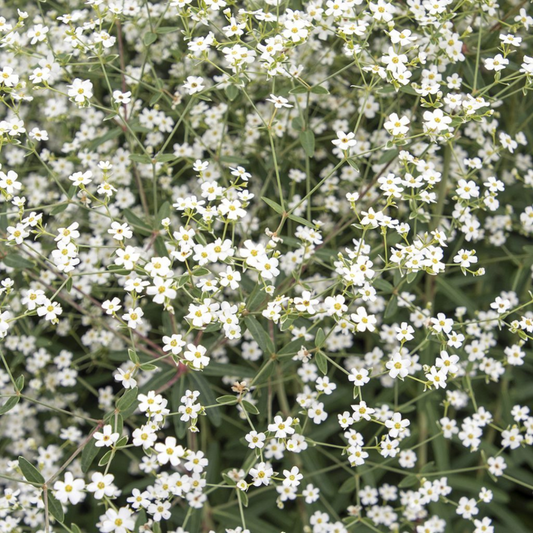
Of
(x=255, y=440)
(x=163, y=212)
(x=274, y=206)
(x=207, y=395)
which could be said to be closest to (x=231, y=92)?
(x=163, y=212)

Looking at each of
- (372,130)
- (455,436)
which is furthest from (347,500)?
(372,130)

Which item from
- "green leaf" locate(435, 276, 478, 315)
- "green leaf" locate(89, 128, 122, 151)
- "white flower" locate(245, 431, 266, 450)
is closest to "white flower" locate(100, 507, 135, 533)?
"white flower" locate(245, 431, 266, 450)

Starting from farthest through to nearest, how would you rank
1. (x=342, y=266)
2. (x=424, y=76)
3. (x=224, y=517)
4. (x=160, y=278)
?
(x=224, y=517), (x=424, y=76), (x=342, y=266), (x=160, y=278)

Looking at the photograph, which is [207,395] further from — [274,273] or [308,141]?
[308,141]

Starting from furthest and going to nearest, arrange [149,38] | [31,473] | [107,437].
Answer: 1. [149,38]
2. [31,473]
3. [107,437]

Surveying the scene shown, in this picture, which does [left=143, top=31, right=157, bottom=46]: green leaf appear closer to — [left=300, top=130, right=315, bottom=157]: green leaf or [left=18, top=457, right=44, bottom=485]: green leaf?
[left=300, top=130, right=315, bottom=157]: green leaf

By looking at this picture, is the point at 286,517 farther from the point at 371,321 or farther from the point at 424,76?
the point at 424,76

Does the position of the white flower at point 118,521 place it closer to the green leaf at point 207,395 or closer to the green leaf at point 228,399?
the green leaf at point 228,399

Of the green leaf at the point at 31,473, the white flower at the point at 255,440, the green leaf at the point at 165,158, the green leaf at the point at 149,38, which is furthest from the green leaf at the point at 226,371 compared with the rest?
the green leaf at the point at 149,38
